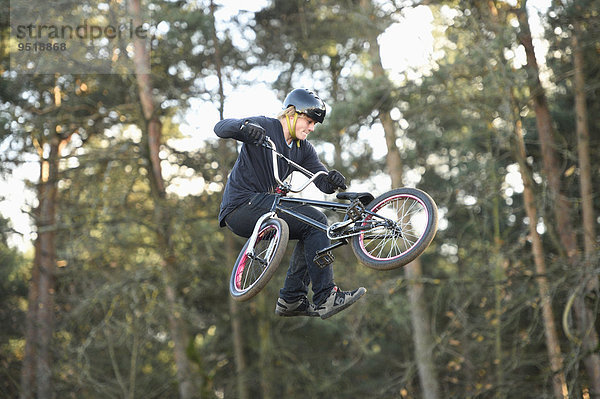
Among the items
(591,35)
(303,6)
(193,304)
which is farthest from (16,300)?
(591,35)

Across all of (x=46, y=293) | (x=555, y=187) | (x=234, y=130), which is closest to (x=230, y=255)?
(x=46, y=293)

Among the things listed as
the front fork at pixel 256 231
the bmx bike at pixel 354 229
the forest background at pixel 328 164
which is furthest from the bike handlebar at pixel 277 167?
the forest background at pixel 328 164

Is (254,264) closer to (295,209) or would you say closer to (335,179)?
(295,209)

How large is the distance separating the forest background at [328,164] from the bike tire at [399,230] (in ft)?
17.3

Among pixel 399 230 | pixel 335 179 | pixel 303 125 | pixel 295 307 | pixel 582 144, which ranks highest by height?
pixel 582 144

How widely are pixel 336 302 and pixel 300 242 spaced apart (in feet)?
1.84

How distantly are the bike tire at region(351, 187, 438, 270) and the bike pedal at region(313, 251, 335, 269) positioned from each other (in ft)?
0.62

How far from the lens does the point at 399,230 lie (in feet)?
16.0

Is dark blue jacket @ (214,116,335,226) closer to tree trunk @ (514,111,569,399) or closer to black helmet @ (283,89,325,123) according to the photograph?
black helmet @ (283,89,325,123)

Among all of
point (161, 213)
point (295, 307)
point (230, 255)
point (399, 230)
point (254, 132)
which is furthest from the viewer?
point (230, 255)

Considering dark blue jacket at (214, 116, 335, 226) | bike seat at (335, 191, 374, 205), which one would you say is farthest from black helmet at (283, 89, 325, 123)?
bike seat at (335, 191, 374, 205)

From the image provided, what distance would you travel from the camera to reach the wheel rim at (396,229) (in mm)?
4859

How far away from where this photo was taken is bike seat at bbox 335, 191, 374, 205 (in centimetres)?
506

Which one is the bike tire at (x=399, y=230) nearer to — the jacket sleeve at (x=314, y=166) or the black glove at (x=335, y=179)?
the black glove at (x=335, y=179)
